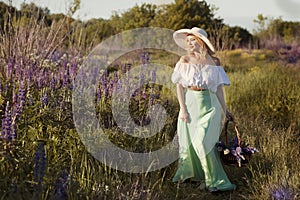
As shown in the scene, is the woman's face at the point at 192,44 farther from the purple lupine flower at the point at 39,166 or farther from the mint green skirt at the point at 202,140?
the purple lupine flower at the point at 39,166

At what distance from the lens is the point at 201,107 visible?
331cm

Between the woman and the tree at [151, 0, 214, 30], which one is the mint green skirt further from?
the tree at [151, 0, 214, 30]

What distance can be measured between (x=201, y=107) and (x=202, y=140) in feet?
0.90

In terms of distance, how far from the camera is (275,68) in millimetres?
7734

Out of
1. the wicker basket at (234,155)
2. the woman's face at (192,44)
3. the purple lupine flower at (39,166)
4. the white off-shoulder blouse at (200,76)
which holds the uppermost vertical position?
the woman's face at (192,44)

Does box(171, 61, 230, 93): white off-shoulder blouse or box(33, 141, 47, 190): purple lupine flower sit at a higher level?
box(171, 61, 230, 93): white off-shoulder blouse

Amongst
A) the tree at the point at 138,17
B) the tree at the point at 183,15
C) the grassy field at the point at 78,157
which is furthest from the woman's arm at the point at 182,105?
the tree at the point at 138,17

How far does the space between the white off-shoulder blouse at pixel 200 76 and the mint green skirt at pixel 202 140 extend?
8 cm

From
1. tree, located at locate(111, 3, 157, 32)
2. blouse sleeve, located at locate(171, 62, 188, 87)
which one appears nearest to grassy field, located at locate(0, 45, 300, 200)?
blouse sleeve, located at locate(171, 62, 188, 87)

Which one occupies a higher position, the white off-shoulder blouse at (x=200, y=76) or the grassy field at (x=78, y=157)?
the white off-shoulder blouse at (x=200, y=76)

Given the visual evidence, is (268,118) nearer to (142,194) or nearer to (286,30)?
(142,194)

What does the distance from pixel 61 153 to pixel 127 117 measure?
36.2 inches

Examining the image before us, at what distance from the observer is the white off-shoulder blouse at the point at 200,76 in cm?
325

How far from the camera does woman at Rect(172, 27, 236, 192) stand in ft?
10.7
